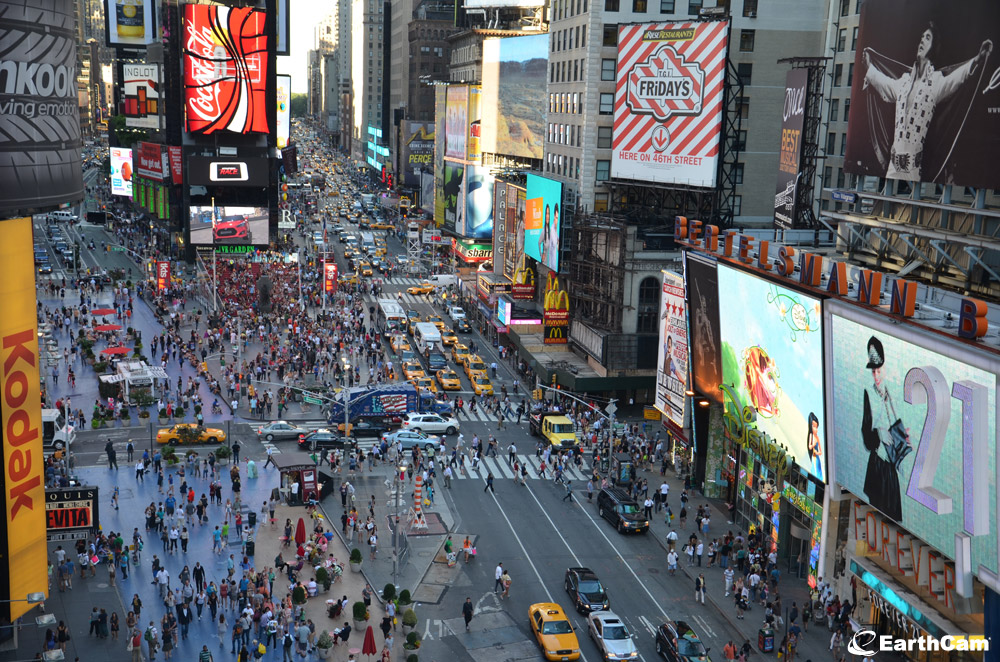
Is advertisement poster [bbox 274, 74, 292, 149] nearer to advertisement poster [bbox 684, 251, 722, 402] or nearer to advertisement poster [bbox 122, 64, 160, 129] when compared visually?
advertisement poster [bbox 122, 64, 160, 129]

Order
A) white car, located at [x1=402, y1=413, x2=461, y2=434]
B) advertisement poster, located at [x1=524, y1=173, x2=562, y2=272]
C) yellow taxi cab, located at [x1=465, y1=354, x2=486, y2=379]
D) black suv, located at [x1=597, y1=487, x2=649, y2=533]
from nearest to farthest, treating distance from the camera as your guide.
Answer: black suv, located at [x1=597, y1=487, x2=649, y2=533] < white car, located at [x1=402, y1=413, x2=461, y2=434] < yellow taxi cab, located at [x1=465, y1=354, x2=486, y2=379] < advertisement poster, located at [x1=524, y1=173, x2=562, y2=272]

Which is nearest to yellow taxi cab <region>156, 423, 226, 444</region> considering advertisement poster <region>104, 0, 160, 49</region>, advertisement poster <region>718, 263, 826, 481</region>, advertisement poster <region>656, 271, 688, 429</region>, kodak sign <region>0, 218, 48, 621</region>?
kodak sign <region>0, 218, 48, 621</region>

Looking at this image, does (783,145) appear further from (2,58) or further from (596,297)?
(2,58)

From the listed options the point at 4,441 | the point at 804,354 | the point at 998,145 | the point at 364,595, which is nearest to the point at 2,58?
the point at 4,441

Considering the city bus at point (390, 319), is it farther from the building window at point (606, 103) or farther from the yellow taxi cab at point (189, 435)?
the yellow taxi cab at point (189, 435)

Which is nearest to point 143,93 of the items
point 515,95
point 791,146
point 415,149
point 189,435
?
point 515,95

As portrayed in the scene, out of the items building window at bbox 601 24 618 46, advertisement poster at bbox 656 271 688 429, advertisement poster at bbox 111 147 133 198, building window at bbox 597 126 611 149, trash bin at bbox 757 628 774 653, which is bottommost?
trash bin at bbox 757 628 774 653

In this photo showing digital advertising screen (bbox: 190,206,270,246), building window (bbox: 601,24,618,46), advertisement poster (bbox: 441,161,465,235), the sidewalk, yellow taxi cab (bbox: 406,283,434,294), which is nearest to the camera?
the sidewalk

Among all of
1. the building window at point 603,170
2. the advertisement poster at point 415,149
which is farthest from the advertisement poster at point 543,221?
the advertisement poster at point 415,149
